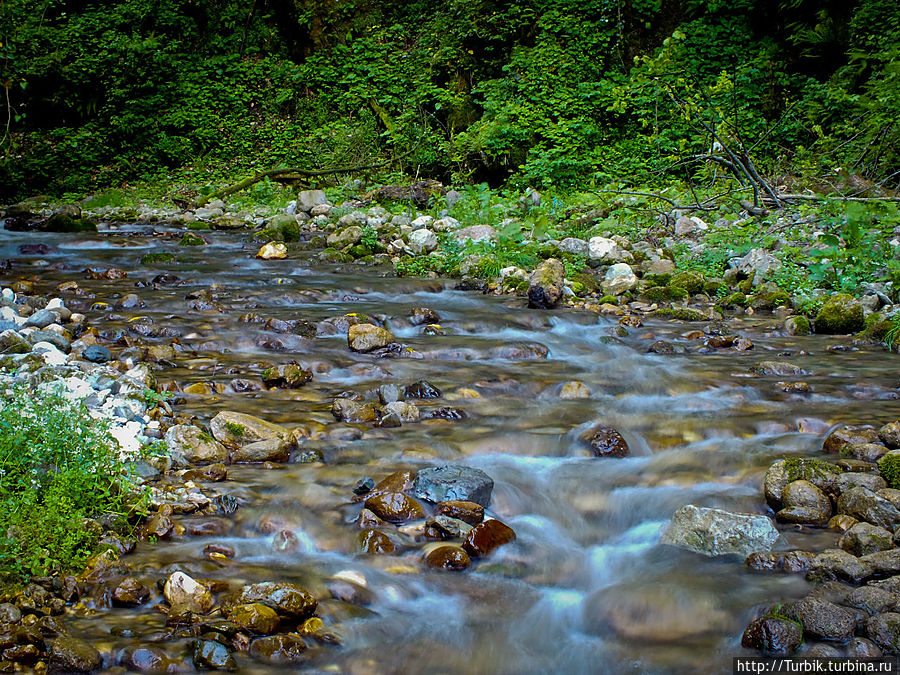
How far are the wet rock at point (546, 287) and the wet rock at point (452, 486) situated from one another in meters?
4.19

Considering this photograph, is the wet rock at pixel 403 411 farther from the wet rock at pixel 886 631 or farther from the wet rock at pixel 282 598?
the wet rock at pixel 886 631

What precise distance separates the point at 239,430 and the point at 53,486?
1108mm

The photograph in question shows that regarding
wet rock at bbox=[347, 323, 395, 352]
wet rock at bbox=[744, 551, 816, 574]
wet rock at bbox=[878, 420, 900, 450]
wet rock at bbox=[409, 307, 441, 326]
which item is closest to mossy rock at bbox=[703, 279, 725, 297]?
wet rock at bbox=[409, 307, 441, 326]

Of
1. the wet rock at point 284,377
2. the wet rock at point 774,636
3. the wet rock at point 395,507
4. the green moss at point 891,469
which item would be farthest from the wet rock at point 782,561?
the wet rock at point 284,377

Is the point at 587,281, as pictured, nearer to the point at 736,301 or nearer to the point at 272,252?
the point at 736,301

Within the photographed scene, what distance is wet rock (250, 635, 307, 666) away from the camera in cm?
226

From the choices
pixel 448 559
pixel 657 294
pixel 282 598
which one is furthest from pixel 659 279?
pixel 282 598

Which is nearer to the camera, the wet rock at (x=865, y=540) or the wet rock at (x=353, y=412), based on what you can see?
the wet rock at (x=865, y=540)

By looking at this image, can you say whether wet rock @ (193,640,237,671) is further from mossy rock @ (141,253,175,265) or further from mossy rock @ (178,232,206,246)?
mossy rock @ (178,232,206,246)

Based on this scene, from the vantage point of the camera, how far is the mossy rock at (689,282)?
7.70m

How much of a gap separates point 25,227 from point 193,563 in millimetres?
11924

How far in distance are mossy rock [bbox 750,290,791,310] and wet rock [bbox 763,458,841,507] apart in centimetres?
415

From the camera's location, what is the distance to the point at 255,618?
235cm

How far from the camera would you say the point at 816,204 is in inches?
325
